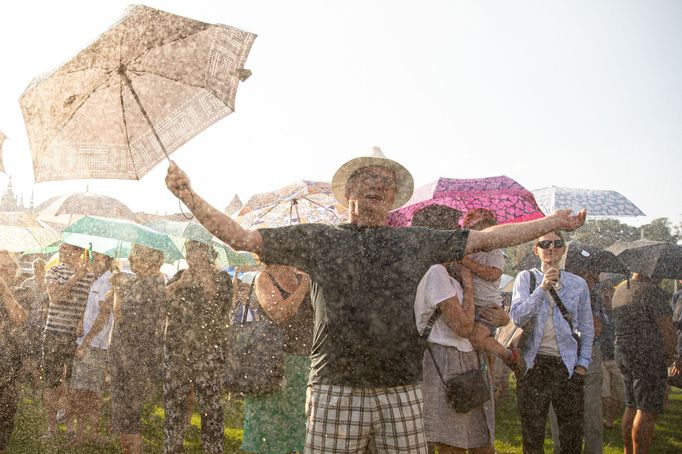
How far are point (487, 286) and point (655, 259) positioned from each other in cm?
427

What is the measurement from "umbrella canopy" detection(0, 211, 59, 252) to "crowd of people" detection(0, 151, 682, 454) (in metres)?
0.41

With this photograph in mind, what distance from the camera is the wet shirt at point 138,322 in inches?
225

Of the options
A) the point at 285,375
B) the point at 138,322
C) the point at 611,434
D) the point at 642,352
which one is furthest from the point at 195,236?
the point at 611,434

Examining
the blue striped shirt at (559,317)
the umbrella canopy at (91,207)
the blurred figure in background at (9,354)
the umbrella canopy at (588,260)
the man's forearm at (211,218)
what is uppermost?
the umbrella canopy at (91,207)

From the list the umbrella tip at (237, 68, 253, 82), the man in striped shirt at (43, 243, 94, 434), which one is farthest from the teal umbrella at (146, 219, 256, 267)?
the umbrella tip at (237, 68, 253, 82)

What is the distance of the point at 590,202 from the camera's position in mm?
6762

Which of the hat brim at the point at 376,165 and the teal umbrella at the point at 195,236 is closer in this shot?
the hat brim at the point at 376,165

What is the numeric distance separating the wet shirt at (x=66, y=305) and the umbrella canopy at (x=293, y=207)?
2061mm

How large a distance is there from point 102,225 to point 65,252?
63 centimetres

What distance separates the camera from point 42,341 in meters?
6.32

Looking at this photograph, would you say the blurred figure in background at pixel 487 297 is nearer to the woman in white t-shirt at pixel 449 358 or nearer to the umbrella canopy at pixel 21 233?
the woman in white t-shirt at pixel 449 358

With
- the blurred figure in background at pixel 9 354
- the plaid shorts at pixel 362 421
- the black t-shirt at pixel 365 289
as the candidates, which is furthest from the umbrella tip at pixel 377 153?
the blurred figure in background at pixel 9 354

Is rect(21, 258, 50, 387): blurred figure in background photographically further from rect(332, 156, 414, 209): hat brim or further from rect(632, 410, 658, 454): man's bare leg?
rect(632, 410, 658, 454): man's bare leg

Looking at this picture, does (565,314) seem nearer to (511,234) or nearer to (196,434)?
(511,234)
